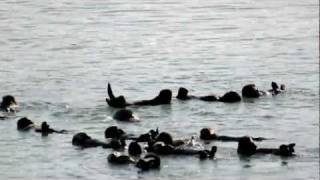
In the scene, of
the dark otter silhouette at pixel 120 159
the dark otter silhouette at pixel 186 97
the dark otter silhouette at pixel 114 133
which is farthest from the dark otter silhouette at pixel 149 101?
the dark otter silhouette at pixel 120 159

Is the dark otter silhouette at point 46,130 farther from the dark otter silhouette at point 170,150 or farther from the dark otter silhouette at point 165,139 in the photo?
the dark otter silhouette at point 170,150

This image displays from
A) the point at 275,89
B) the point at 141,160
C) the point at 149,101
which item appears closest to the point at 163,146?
the point at 141,160

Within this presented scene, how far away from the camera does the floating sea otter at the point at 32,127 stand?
33.7 meters

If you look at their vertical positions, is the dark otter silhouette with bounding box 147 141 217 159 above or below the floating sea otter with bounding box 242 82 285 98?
below

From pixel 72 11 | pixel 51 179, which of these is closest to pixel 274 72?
pixel 51 179

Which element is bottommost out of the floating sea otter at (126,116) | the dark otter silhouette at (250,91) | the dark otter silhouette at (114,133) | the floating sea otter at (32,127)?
the dark otter silhouette at (114,133)

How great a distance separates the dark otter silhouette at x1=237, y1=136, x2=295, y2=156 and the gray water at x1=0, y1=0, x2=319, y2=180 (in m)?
0.27

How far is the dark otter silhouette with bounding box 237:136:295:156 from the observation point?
2986 cm

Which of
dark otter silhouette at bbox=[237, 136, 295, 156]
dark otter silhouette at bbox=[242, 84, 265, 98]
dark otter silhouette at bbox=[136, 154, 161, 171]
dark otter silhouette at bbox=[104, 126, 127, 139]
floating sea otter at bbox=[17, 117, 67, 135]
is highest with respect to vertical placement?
dark otter silhouette at bbox=[242, 84, 265, 98]

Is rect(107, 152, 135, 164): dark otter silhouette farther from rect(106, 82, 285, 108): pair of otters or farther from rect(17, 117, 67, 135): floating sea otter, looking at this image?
rect(106, 82, 285, 108): pair of otters

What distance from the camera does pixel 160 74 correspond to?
43.9 metres

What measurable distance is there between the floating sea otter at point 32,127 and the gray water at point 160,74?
34 centimetres

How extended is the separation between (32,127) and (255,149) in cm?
677

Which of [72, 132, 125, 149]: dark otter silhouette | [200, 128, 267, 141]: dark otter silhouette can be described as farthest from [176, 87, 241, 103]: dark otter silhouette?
[72, 132, 125, 149]: dark otter silhouette
